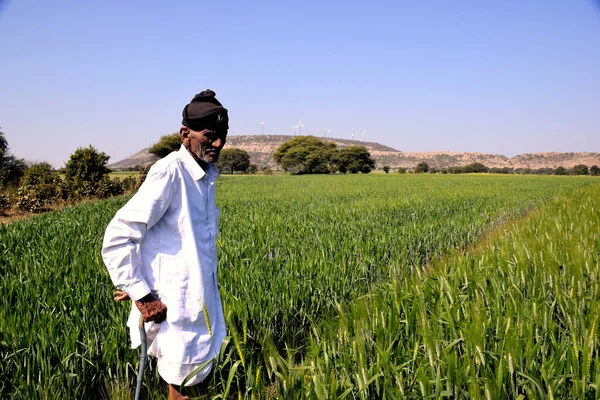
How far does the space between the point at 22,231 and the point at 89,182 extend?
55.2 feet

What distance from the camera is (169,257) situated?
1.91m

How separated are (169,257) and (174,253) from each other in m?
0.03

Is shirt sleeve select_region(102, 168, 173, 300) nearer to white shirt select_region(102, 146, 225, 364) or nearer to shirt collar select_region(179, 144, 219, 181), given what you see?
white shirt select_region(102, 146, 225, 364)

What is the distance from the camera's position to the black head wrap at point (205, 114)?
1937 millimetres

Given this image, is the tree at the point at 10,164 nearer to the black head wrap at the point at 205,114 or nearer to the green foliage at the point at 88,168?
the green foliage at the point at 88,168

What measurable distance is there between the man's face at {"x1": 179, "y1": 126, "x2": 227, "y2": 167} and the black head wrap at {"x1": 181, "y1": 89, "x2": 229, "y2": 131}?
0.03 metres

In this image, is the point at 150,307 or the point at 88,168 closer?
the point at 150,307

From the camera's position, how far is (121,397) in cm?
246

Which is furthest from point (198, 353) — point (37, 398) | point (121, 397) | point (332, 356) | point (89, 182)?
point (89, 182)

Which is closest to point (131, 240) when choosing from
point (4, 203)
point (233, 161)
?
point (4, 203)

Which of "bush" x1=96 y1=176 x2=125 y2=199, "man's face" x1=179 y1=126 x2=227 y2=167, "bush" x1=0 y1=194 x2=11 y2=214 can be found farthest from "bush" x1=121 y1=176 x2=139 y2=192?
"man's face" x1=179 y1=126 x2=227 y2=167

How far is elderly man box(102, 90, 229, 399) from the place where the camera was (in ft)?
5.93

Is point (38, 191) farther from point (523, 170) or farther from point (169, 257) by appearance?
point (523, 170)

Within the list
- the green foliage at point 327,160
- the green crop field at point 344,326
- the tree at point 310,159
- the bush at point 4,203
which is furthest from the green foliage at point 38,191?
the green foliage at point 327,160
